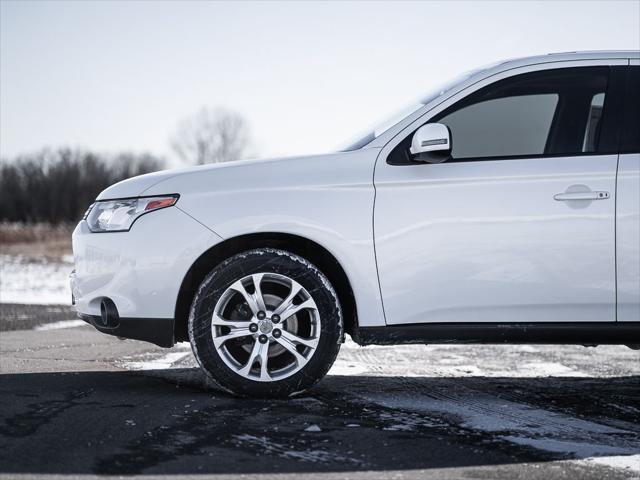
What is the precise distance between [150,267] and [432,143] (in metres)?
1.68

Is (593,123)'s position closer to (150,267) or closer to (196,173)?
(196,173)

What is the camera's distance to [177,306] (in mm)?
5039

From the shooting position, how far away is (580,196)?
15.9 feet

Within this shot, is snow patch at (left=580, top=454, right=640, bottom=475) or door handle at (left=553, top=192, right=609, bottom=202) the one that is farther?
door handle at (left=553, top=192, right=609, bottom=202)

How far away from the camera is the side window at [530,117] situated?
505 cm

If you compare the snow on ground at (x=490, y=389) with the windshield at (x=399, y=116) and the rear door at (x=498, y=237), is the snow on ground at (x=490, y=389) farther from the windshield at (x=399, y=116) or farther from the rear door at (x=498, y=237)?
the windshield at (x=399, y=116)

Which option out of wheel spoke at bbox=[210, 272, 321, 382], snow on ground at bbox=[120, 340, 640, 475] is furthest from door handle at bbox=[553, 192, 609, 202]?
wheel spoke at bbox=[210, 272, 321, 382]

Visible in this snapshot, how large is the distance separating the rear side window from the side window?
131 mm

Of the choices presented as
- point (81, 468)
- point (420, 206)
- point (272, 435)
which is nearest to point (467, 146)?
point (420, 206)

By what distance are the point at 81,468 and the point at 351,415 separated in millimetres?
1552

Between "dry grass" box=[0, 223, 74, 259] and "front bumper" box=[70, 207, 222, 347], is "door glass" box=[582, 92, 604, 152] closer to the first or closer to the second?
"front bumper" box=[70, 207, 222, 347]

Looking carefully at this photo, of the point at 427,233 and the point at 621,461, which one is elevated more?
the point at 427,233

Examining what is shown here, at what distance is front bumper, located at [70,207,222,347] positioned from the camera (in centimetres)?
495

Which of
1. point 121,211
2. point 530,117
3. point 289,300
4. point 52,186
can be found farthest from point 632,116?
point 52,186
